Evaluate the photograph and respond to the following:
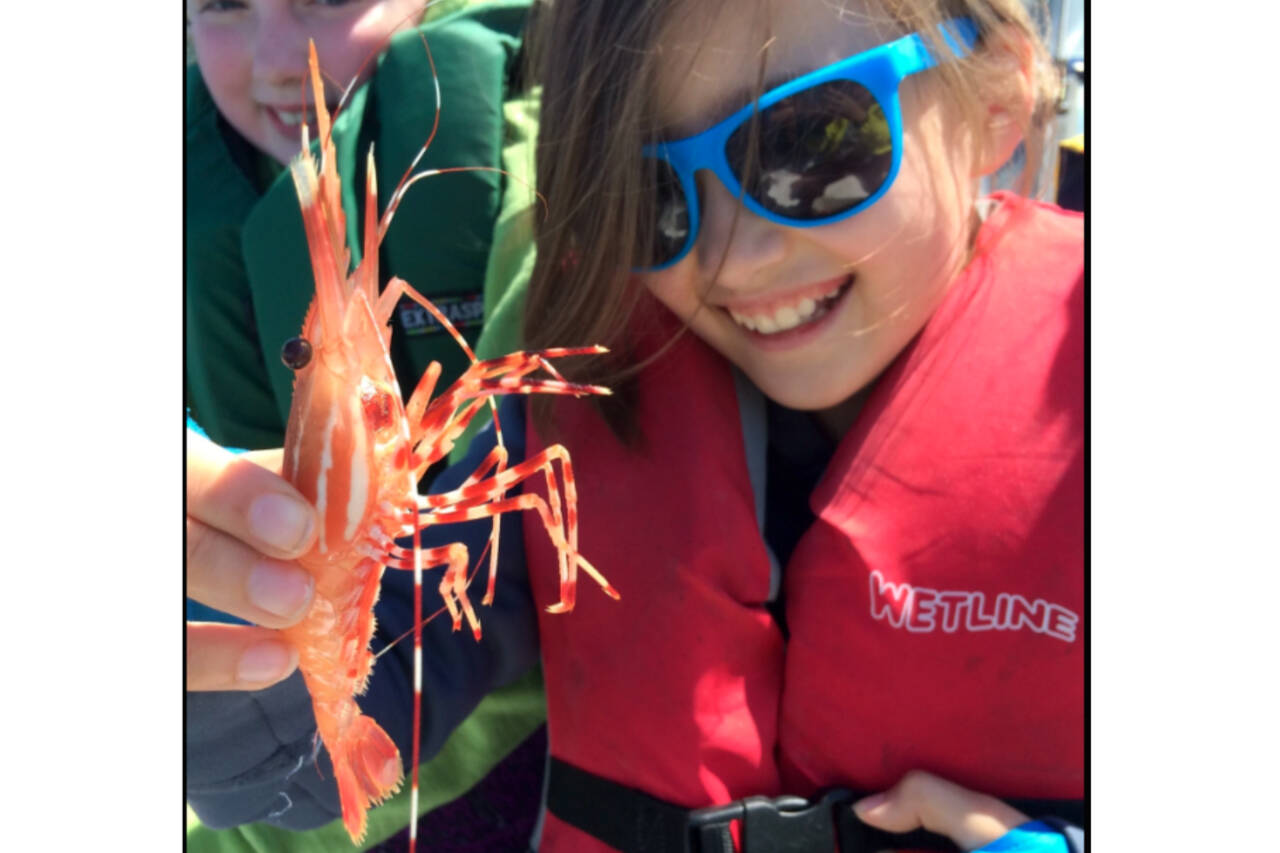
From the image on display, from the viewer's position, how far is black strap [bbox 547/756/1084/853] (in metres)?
1.08

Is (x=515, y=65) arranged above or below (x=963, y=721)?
above

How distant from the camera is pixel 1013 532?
1089mm

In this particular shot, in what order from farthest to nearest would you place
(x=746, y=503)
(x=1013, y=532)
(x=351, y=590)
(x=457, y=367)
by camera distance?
(x=457, y=367) → (x=746, y=503) → (x=1013, y=532) → (x=351, y=590)

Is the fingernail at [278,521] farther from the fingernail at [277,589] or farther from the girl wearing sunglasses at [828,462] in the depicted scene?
the girl wearing sunglasses at [828,462]

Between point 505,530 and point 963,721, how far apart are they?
53 centimetres

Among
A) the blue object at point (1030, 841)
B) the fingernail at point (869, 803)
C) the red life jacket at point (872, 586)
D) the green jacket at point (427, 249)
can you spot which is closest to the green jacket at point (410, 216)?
the green jacket at point (427, 249)

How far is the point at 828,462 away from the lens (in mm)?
1268

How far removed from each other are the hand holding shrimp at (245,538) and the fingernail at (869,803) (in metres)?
0.59

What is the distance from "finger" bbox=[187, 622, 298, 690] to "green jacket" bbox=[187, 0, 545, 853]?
531mm

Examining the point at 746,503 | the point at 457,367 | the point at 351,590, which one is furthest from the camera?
the point at 457,367

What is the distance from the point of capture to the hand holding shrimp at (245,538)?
78 centimetres

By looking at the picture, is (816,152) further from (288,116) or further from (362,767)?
(288,116)

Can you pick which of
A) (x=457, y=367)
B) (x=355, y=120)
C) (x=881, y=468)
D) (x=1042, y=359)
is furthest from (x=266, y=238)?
(x=1042, y=359)

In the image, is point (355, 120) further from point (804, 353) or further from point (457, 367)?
point (804, 353)
